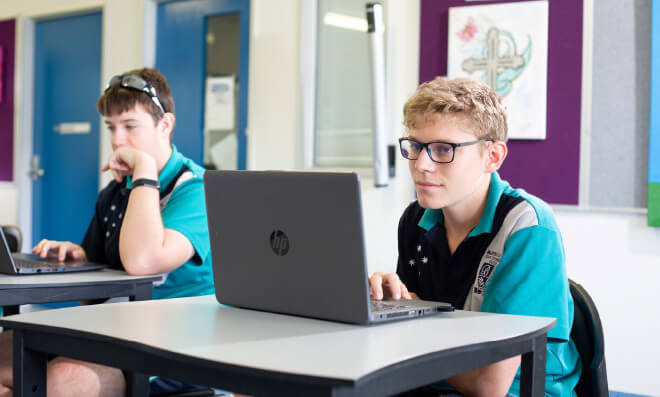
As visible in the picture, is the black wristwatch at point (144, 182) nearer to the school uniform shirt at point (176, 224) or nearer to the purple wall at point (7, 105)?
the school uniform shirt at point (176, 224)

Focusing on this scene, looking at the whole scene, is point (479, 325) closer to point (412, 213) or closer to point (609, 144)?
point (412, 213)

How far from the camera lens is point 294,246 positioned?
3.72 ft

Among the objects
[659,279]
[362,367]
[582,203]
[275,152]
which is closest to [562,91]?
[582,203]

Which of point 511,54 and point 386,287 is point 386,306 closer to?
point 386,287

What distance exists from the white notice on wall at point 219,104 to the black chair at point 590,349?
296 centimetres

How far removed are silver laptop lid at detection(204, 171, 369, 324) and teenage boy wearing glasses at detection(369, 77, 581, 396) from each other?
0.76 ft

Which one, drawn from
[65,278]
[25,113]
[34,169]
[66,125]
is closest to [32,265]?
[65,278]

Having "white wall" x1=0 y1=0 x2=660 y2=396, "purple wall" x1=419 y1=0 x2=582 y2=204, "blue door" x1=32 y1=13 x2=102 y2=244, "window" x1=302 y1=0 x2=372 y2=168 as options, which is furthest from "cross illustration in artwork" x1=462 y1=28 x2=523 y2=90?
"blue door" x1=32 y1=13 x2=102 y2=244

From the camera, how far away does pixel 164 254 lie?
1822mm

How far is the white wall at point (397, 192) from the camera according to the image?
285 centimetres

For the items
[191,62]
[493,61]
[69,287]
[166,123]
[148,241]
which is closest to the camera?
[69,287]

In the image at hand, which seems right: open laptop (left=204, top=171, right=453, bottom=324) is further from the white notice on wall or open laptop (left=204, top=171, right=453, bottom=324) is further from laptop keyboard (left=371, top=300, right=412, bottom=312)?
the white notice on wall

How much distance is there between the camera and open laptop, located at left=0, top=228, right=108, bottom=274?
71.3 inches

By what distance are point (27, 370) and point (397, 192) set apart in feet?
7.91
